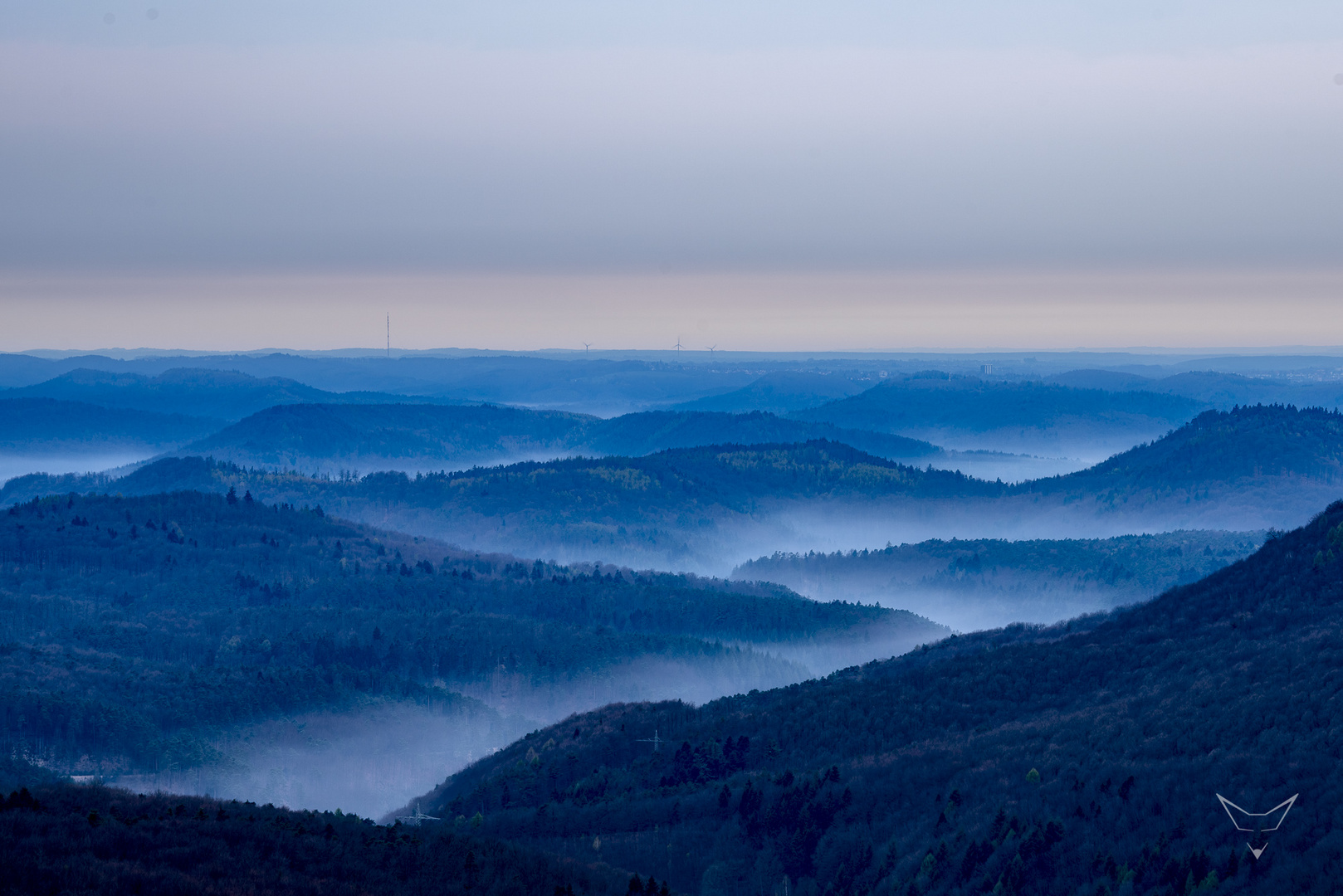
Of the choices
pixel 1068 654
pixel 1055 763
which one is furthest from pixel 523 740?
pixel 1055 763

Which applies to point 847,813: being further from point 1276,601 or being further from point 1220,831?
point 1276,601

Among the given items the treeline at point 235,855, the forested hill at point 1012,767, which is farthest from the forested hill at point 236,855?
the forested hill at point 1012,767

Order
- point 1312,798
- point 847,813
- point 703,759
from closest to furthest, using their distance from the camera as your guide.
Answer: point 1312,798 → point 847,813 → point 703,759

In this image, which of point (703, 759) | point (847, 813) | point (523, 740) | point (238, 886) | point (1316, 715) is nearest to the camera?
point (238, 886)

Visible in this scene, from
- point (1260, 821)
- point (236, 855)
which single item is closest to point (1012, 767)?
point (1260, 821)

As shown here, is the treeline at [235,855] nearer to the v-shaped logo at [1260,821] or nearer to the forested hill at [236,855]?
the forested hill at [236,855]

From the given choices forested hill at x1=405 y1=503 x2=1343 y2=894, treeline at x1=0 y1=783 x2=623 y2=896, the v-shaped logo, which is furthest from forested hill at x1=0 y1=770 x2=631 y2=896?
the v-shaped logo

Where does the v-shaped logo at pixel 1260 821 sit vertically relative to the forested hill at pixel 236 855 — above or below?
above
